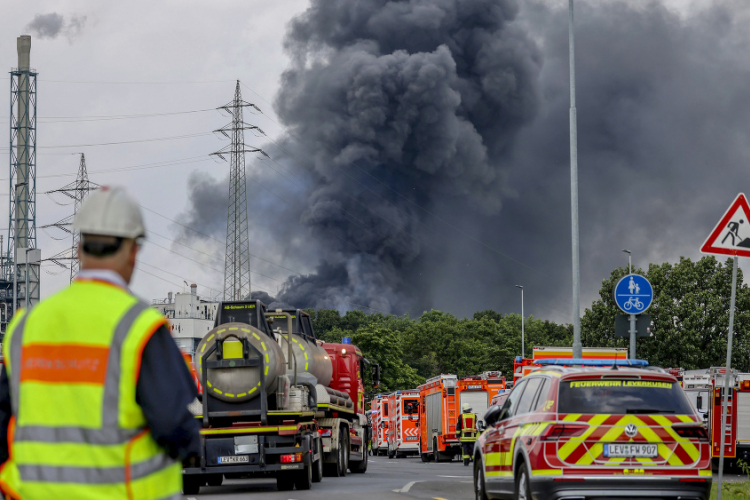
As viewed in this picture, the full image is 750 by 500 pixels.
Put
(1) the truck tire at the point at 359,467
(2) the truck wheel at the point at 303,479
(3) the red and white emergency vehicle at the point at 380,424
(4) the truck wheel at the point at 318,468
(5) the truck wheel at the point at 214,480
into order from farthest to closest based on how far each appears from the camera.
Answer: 1. (3) the red and white emergency vehicle at the point at 380,424
2. (1) the truck tire at the point at 359,467
3. (4) the truck wheel at the point at 318,468
4. (5) the truck wheel at the point at 214,480
5. (2) the truck wheel at the point at 303,479

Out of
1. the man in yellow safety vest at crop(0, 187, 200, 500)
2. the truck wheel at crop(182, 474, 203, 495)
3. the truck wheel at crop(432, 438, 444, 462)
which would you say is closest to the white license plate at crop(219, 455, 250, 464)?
the truck wheel at crop(182, 474, 203, 495)

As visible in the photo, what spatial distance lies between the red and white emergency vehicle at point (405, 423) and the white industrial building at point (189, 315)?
68.1m

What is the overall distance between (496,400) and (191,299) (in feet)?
350

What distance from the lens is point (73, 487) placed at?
11.2 feet

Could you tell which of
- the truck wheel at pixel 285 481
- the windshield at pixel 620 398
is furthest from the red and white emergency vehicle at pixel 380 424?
the windshield at pixel 620 398

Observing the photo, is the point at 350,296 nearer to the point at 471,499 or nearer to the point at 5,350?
the point at 471,499

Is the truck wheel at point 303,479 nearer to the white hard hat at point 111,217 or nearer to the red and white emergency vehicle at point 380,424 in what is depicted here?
the white hard hat at point 111,217

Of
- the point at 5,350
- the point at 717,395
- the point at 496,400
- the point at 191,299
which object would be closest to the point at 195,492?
the point at 496,400

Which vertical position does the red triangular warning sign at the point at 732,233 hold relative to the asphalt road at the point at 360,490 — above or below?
above

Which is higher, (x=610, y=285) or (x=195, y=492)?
(x=610, y=285)

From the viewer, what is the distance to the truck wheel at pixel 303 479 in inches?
758

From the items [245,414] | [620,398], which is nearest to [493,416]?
[620,398]

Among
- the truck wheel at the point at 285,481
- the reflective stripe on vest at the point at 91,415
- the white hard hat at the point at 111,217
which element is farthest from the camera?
the truck wheel at the point at 285,481

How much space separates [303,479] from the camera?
63.5 ft
